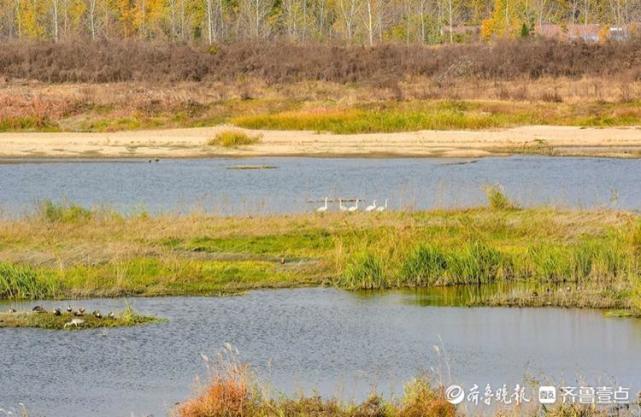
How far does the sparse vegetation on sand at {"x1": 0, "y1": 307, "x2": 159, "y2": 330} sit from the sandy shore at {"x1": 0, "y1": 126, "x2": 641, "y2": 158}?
24068 mm

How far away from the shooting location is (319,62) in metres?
59.8

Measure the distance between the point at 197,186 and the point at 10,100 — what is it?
20.7m

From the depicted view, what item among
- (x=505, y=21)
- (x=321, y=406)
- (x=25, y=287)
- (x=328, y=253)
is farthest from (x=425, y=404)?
(x=505, y=21)

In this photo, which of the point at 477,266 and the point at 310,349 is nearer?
the point at 310,349

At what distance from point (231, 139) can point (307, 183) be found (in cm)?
1090

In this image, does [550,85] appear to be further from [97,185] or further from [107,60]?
[97,185]

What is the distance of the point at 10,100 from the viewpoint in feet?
167

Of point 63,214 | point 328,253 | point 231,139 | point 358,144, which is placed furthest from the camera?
point 231,139

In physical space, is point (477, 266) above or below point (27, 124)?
above

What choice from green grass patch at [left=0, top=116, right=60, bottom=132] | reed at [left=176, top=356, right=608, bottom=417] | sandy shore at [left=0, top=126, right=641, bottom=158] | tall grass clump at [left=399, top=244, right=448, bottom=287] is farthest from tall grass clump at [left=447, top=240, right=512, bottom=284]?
green grass patch at [left=0, top=116, right=60, bottom=132]

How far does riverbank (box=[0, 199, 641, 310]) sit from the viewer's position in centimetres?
1867

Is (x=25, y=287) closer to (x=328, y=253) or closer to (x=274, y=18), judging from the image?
(x=328, y=253)

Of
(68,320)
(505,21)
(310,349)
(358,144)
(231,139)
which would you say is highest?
(505,21)

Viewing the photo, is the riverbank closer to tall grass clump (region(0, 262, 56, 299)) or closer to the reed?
tall grass clump (region(0, 262, 56, 299))
